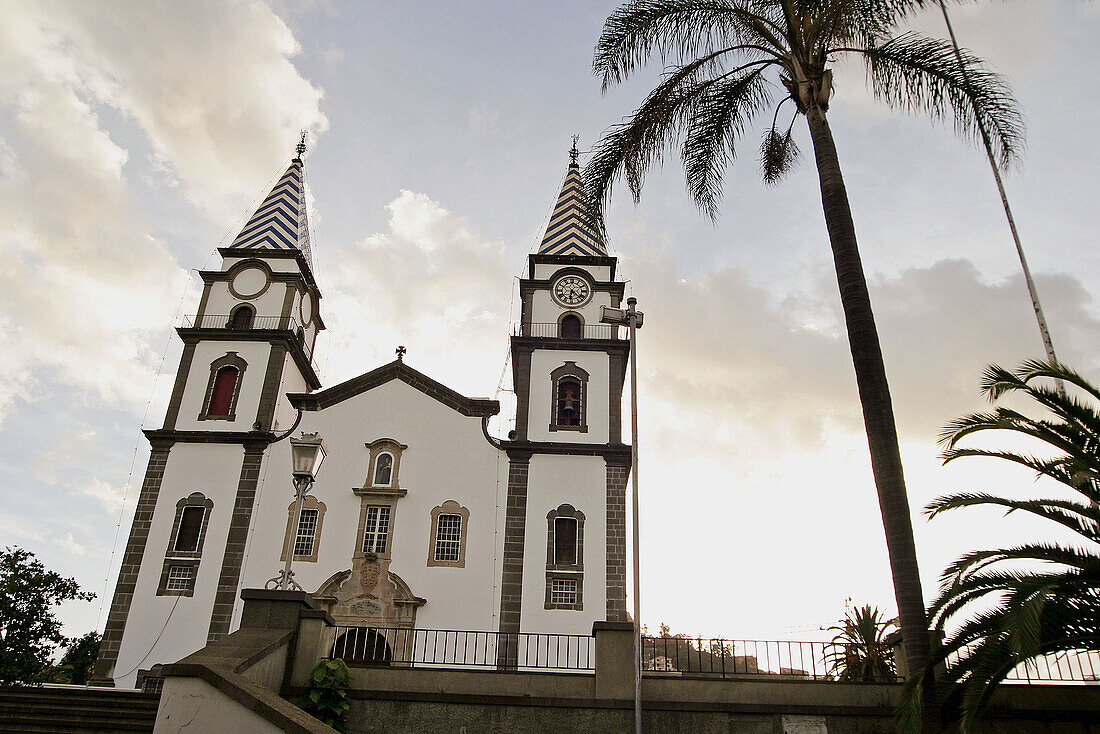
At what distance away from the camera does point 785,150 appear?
683 inches

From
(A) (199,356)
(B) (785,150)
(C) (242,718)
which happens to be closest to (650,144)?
(B) (785,150)

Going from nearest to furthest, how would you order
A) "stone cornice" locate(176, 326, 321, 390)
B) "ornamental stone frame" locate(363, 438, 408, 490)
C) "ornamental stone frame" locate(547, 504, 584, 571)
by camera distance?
1. "ornamental stone frame" locate(547, 504, 584, 571)
2. "ornamental stone frame" locate(363, 438, 408, 490)
3. "stone cornice" locate(176, 326, 321, 390)

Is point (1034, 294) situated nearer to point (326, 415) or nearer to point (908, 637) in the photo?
point (908, 637)

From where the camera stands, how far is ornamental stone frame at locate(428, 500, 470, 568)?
25.3 metres

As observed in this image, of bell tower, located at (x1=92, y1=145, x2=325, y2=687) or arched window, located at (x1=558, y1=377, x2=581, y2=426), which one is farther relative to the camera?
arched window, located at (x1=558, y1=377, x2=581, y2=426)

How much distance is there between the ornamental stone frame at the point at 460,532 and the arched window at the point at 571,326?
302 inches

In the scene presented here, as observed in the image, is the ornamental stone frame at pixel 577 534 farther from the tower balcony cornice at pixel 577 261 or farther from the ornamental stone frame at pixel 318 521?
the tower balcony cornice at pixel 577 261

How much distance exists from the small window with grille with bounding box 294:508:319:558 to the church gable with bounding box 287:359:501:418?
3.88 m

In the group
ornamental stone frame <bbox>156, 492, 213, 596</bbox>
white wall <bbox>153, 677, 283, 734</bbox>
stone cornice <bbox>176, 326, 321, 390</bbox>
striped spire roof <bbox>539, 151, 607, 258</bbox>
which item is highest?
striped spire roof <bbox>539, 151, 607, 258</bbox>

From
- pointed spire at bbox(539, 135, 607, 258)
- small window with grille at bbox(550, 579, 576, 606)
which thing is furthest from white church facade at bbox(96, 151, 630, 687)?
pointed spire at bbox(539, 135, 607, 258)

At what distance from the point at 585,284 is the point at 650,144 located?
635 inches

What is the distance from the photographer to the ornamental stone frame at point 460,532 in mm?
25281

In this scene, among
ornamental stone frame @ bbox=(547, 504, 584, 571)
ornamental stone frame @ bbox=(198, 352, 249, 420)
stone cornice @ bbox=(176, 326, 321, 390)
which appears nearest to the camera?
A: ornamental stone frame @ bbox=(547, 504, 584, 571)

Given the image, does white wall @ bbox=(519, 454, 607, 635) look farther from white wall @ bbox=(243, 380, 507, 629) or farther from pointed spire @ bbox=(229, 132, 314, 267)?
pointed spire @ bbox=(229, 132, 314, 267)
